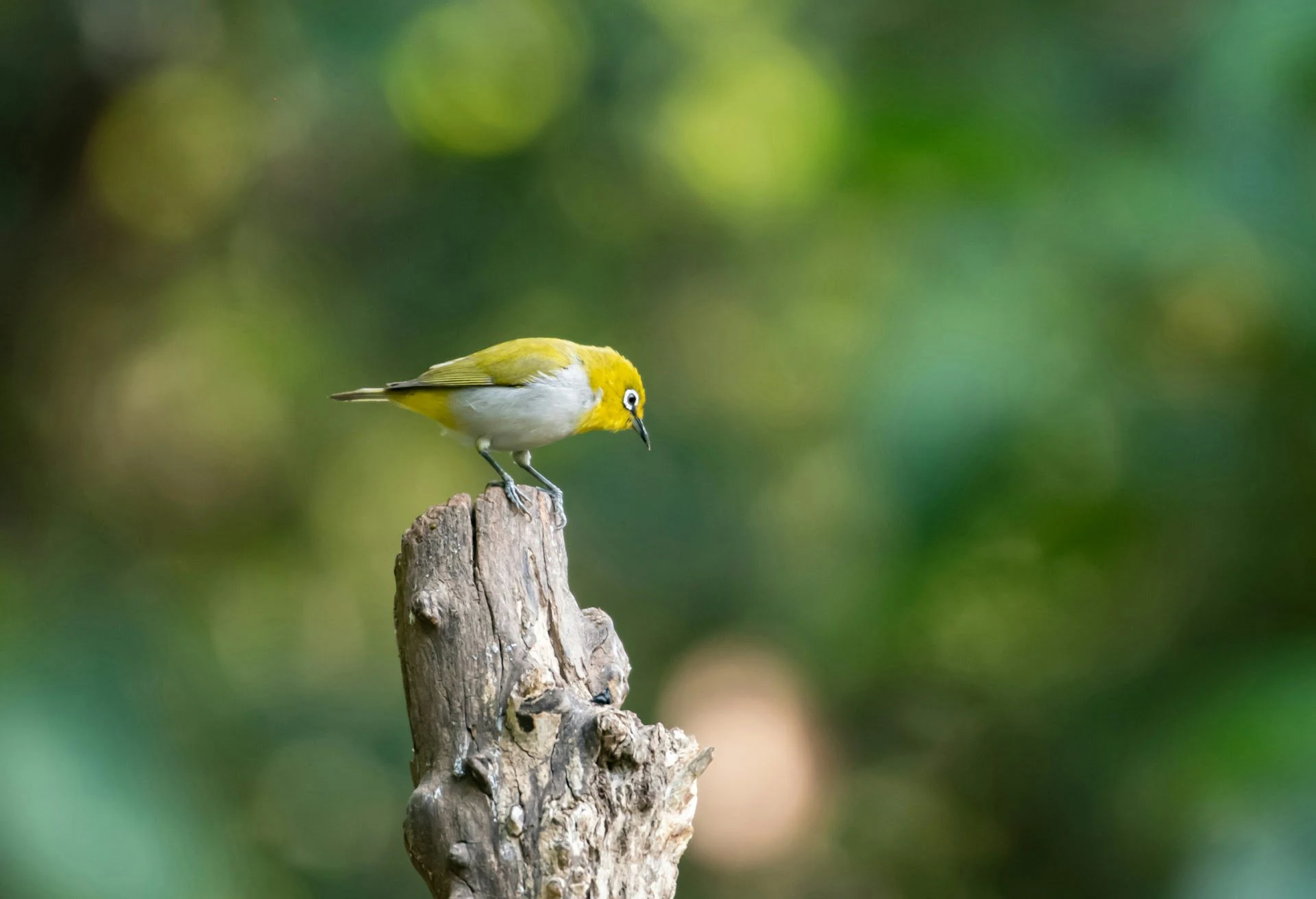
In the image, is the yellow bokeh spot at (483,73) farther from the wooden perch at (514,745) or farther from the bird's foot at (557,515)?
the wooden perch at (514,745)

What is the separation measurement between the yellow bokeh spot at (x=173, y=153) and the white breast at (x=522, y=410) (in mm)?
5274

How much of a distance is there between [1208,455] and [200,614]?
21.0 feet

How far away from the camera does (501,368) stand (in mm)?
4660

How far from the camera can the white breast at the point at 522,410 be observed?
4.61 m

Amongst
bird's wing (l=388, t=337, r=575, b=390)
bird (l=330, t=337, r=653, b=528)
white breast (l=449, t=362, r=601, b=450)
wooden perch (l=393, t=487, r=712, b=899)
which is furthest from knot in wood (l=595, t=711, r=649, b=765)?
bird's wing (l=388, t=337, r=575, b=390)

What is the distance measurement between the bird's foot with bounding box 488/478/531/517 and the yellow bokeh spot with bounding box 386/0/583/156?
5276mm

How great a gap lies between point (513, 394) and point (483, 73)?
503cm

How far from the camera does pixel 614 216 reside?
32.3 feet

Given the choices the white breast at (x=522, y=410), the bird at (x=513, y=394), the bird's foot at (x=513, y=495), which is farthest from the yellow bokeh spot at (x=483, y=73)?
the bird's foot at (x=513, y=495)

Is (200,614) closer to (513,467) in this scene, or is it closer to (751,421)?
(513,467)

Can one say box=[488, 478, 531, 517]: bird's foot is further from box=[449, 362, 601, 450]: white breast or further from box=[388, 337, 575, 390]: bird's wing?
box=[388, 337, 575, 390]: bird's wing

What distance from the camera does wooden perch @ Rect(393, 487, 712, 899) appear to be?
2975 mm

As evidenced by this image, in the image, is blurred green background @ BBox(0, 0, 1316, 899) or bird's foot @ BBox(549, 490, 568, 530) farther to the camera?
blurred green background @ BBox(0, 0, 1316, 899)

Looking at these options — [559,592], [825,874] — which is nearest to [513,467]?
[825,874]
